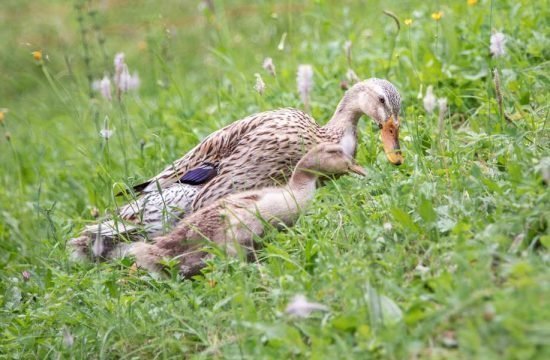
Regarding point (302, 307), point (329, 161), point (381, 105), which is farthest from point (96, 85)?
point (302, 307)

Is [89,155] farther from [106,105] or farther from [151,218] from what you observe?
[106,105]

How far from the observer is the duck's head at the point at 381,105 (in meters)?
6.06

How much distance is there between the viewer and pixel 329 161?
219 inches

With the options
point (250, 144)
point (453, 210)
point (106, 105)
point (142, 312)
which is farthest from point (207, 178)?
point (106, 105)

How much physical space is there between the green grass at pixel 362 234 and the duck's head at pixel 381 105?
12 cm

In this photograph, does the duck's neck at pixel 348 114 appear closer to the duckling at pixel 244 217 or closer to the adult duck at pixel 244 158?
the adult duck at pixel 244 158

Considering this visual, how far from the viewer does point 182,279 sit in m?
5.27

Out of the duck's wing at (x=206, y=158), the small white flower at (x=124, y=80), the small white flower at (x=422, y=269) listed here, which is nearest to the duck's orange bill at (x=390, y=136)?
the duck's wing at (x=206, y=158)

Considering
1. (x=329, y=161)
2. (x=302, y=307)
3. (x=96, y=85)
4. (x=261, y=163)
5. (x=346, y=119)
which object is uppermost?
(x=302, y=307)

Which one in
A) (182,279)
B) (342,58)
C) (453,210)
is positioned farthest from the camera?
(342,58)

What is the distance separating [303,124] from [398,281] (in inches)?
82.7

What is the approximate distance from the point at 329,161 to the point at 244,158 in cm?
79

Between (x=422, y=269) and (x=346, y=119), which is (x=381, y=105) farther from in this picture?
(x=422, y=269)

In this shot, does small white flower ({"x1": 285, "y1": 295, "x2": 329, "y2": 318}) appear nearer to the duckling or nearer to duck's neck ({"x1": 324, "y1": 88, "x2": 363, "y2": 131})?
the duckling
